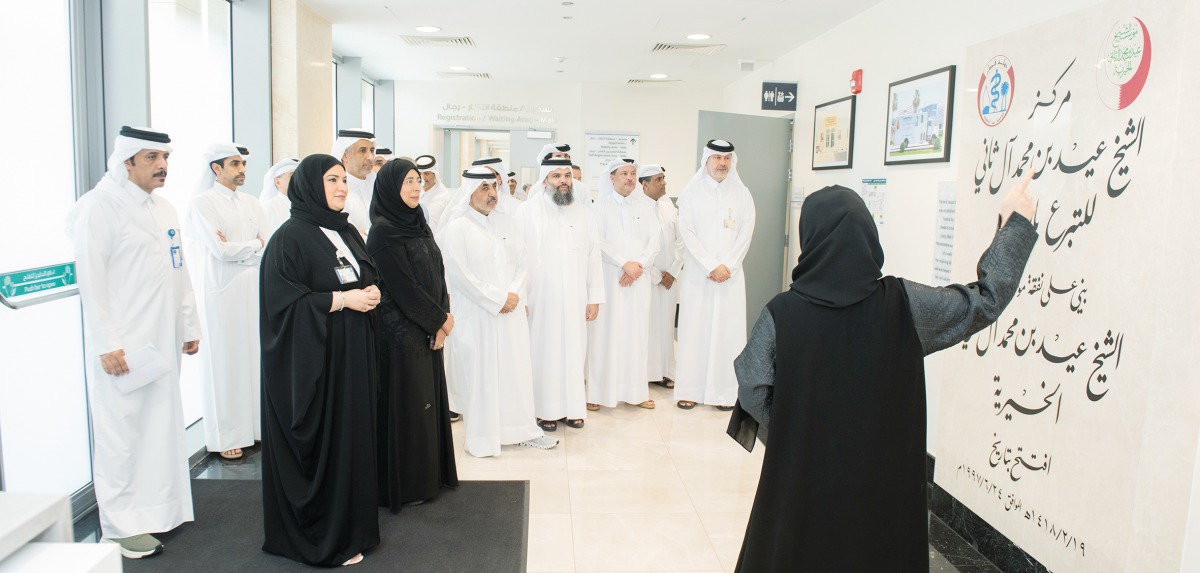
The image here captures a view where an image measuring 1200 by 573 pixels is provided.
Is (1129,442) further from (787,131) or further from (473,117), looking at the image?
Result: (473,117)

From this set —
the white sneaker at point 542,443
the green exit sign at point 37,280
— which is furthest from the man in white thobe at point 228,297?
the white sneaker at point 542,443

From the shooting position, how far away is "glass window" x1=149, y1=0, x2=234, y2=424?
423 centimetres

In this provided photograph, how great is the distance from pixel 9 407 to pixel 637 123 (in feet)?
27.6

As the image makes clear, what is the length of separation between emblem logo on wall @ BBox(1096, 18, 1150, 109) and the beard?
287 centimetres

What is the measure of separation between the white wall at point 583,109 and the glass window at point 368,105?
35cm

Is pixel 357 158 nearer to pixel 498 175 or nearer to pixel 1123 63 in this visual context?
pixel 498 175

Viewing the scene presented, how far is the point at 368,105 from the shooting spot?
393 inches

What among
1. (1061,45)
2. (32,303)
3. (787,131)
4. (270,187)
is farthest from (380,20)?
(1061,45)

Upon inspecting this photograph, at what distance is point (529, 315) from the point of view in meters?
4.77

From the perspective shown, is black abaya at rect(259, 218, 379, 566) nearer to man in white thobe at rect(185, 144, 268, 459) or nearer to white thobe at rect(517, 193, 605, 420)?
man in white thobe at rect(185, 144, 268, 459)

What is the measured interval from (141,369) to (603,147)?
804 cm

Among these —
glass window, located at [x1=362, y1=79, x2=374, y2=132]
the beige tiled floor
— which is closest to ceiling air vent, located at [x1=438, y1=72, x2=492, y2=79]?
glass window, located at [x1=362, y1=79, x2=374, y2=132]

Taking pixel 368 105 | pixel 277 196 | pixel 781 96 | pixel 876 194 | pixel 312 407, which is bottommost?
pixel 312 407

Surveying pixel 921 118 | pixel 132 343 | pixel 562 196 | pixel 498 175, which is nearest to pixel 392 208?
pixel 498 175
